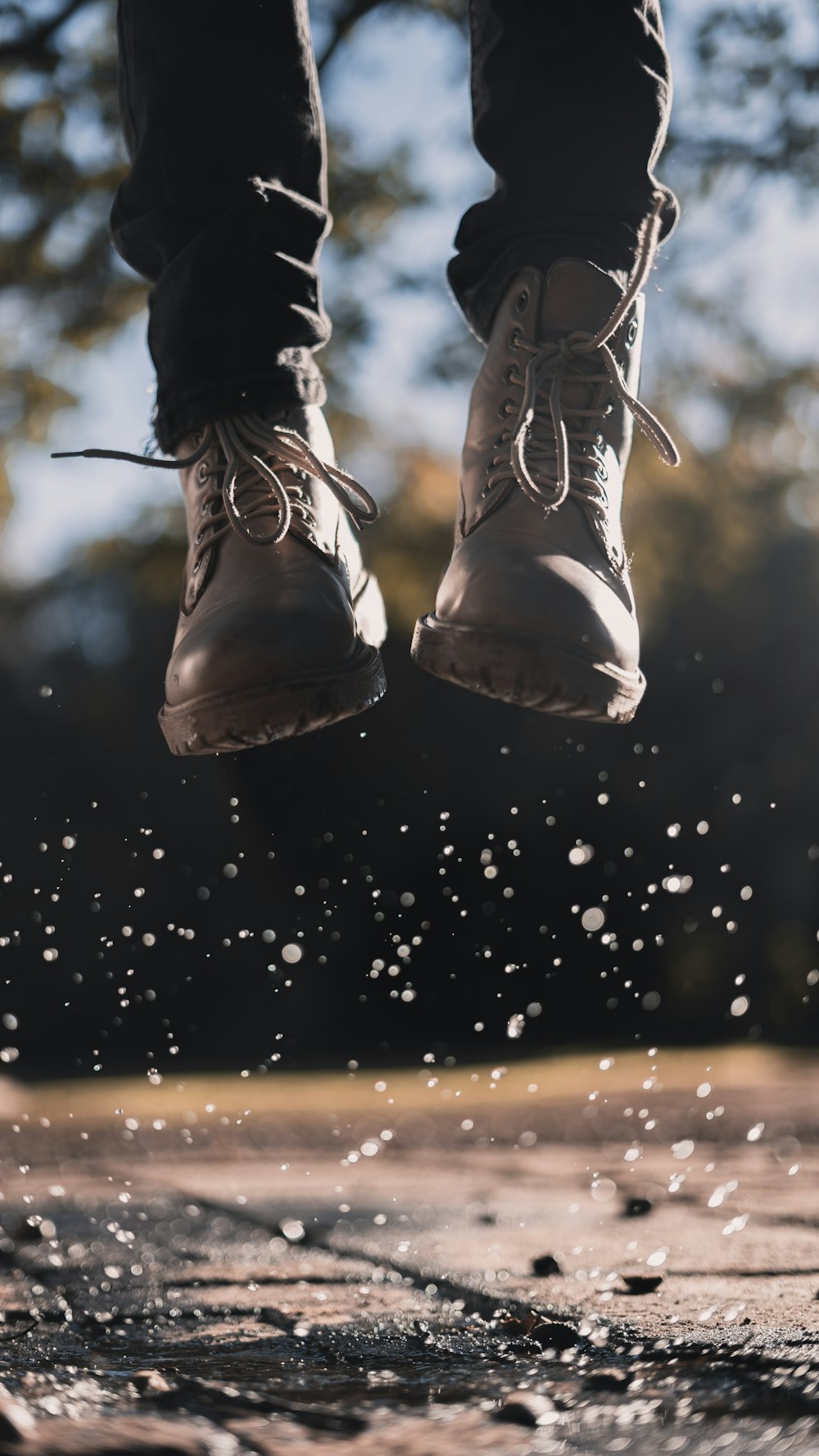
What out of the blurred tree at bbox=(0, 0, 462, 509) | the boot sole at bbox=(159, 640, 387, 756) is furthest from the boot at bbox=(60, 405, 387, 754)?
the blurred tree at bbox=(0, 0, 462, 509)

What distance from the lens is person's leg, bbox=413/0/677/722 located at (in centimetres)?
103

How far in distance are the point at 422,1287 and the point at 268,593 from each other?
724mm

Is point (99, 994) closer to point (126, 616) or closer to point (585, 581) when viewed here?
point (126, 616)

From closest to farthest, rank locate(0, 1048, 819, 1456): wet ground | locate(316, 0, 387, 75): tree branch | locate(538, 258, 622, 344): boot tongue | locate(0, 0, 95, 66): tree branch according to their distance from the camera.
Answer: locate(0, 1048, 819, 1456): wet ground → locate(538, 258, 622, 344): boot tongue → locate(0, 0, 95, 66): tree branch → locate(316, 0, 387, 75): tree branch

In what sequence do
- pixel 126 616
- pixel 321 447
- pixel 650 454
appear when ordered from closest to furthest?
pixel 321 447 < pixel 650 454 < pixel 126 616

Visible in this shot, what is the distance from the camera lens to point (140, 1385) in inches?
33.0

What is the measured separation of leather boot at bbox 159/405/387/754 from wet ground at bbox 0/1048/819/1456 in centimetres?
51

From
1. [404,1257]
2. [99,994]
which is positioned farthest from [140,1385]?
[99,994]

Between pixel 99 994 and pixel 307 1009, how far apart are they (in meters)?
1.09

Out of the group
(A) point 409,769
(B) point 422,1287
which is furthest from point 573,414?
(A) point 409,769

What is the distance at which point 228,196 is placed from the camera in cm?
110

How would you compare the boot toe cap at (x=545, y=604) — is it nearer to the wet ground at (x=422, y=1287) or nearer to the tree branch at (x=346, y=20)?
the wet ground at (x=422, y=1287)

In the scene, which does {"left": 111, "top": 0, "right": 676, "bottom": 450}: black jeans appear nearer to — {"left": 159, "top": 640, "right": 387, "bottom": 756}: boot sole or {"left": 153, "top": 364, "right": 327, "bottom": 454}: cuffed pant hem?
{"left": 153, "top": 364, "right": 327, "bottom": 454}: cuffed pant hem

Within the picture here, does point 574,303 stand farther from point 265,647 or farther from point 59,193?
point 59,193
